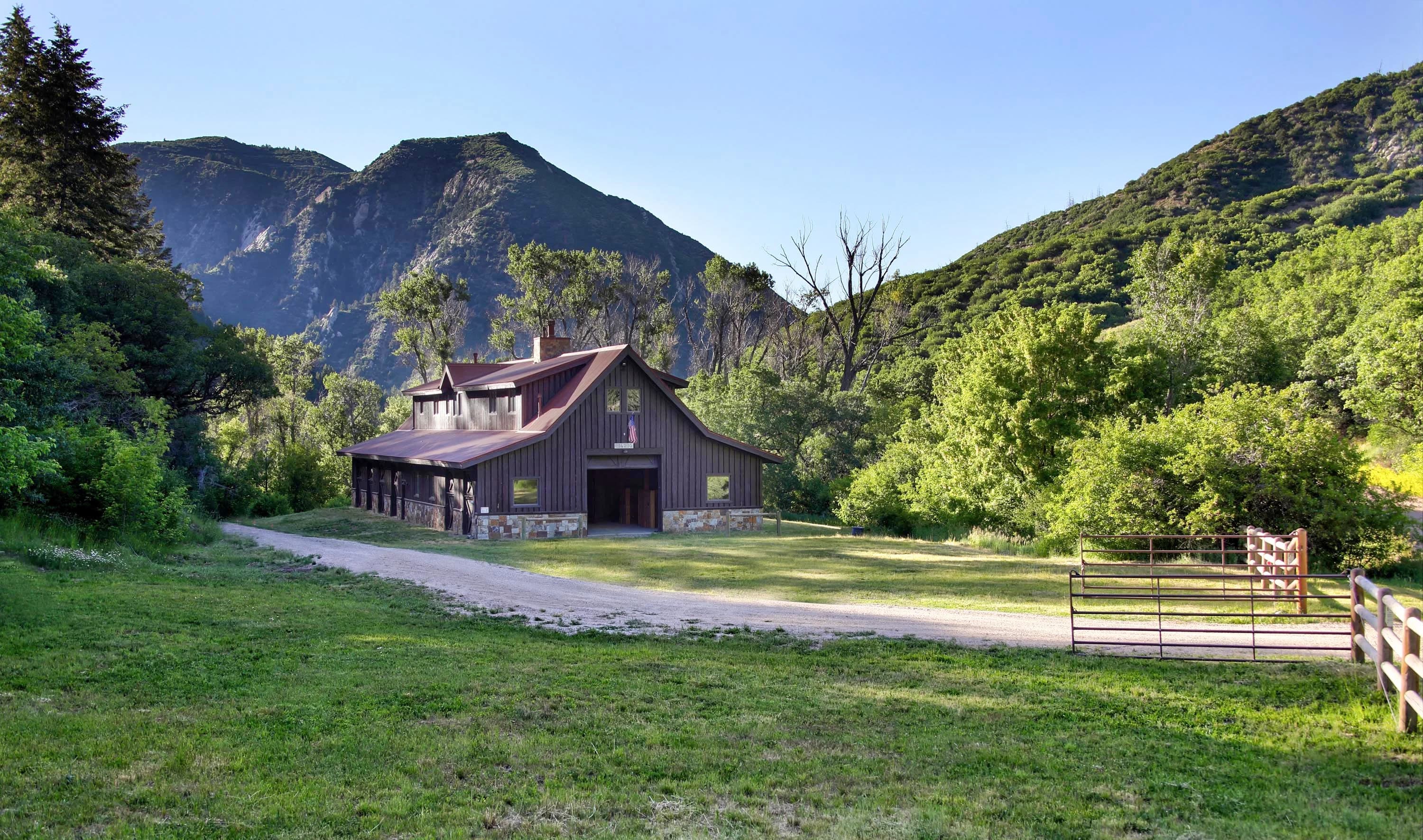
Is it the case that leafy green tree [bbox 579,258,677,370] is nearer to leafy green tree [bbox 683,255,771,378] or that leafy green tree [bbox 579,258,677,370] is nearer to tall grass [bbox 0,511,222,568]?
leafy green tree [bbox 683,255,771,378]

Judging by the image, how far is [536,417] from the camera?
3422cm

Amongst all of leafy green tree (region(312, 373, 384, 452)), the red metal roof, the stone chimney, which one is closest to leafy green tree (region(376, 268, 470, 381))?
leafy green tree (region(312, 373, 384, 452))

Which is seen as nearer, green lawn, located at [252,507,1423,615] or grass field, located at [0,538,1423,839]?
grass field, located at [0,538,1423,839]

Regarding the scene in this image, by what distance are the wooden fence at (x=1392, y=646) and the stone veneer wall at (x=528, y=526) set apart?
24123 mm

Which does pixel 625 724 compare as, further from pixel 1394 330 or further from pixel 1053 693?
pixel 1394 330

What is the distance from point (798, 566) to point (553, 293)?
49605 millimetres

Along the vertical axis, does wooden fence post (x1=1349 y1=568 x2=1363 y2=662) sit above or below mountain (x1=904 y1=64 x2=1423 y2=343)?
below

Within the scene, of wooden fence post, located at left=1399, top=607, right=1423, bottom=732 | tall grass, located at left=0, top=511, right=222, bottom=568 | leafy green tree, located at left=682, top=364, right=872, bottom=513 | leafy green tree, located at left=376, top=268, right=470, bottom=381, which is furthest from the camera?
leafy green tree, located at left=376, top=268, right=470, bottom=381

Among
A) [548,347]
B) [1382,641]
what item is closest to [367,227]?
[548,347]

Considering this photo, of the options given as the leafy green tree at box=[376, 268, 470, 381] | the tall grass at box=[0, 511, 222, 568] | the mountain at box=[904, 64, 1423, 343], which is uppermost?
the mountain at box=[904, 64, 1423, 343]

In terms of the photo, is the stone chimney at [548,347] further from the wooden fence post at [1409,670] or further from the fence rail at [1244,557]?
the wooden fence post at [1409,670]

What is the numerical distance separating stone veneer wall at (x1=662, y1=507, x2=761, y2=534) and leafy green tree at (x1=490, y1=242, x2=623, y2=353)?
113ft

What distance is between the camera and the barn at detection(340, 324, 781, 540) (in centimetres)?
3105

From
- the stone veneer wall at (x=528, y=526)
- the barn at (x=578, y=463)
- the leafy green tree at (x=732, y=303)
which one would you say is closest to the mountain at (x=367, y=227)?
the leafy green tree at (x=732, y=303)
